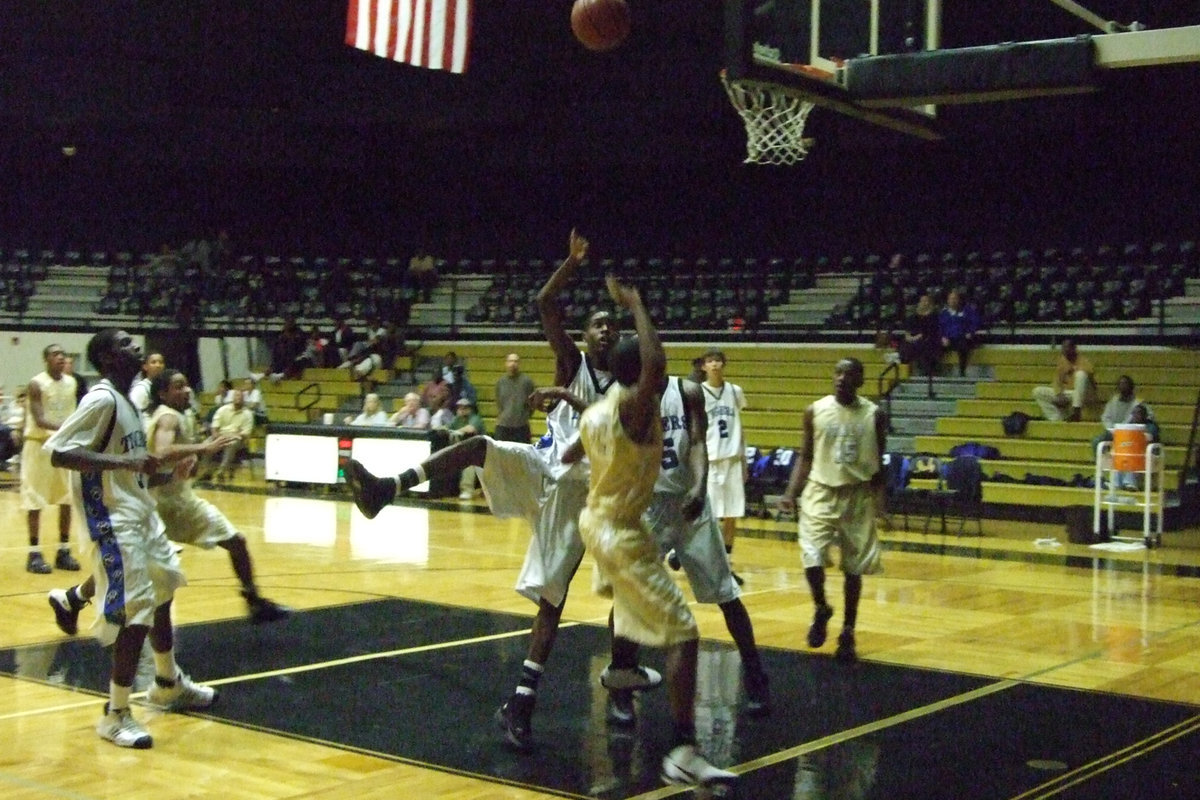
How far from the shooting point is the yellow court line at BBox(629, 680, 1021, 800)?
5109mm

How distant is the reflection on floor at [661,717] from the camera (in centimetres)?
532

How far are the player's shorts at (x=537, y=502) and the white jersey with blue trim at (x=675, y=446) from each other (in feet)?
1.36

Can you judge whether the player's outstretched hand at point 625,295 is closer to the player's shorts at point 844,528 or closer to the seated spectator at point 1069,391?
the player's shorts at point 844,528

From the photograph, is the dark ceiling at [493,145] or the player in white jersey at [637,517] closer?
the player in white jersey at [637,517]

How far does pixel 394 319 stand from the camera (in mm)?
23109

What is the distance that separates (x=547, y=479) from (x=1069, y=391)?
467 inches

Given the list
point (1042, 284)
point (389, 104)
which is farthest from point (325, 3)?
point (1042, 284)

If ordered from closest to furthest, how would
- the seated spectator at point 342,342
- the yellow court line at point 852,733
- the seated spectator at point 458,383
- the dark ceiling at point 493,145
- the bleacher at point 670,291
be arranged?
the yellow court line at point 852,733
the bleacher at point 670,291
the seated spectator at point 458,383
the dark ceiling at point 493,145
the seated spectator at point 342,342

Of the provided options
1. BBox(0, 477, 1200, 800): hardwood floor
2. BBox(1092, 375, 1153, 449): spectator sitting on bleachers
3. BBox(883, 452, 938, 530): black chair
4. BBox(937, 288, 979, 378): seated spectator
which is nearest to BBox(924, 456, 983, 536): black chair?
BBox(883, 452, 938, 530): black chair

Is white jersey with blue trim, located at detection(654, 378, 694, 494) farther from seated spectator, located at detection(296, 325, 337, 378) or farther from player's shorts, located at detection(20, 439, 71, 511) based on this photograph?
seated spectator, located at detection(296, 325, 337, 378)

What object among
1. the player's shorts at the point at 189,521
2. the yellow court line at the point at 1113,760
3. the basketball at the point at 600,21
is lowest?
the yellow court line at the point at 1113,760

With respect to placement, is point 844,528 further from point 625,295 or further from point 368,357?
point 368,357

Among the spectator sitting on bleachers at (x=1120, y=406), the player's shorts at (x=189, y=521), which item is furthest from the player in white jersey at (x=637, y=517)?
the spectator sitting on bleachers at (x=1120, y=406)

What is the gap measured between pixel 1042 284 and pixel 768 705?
45.8ft
